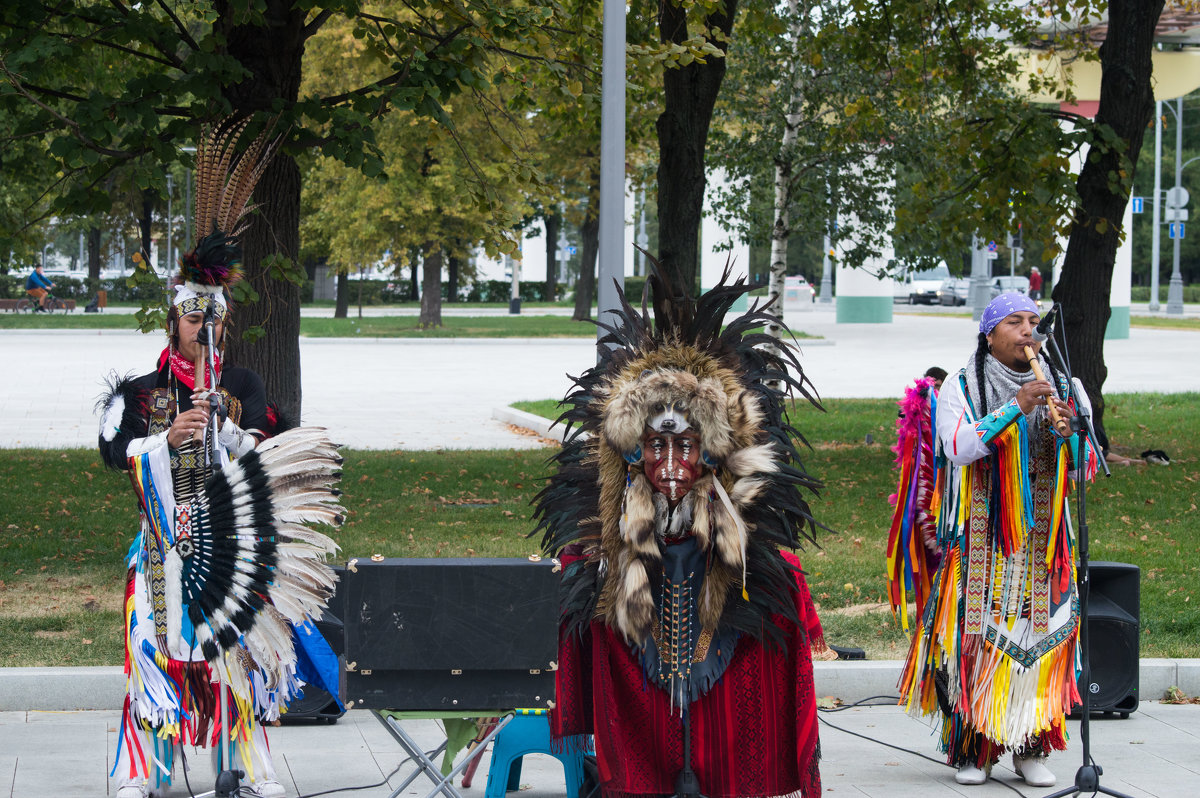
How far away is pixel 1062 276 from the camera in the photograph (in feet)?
Answer: 41.7

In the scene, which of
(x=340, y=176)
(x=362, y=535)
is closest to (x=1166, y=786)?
(x=362, y=535)

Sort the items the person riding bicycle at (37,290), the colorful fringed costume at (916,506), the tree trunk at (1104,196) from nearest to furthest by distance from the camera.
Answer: the colorful fringed costume at (916,506), the tree trunk at (1104,196), the person riding bicycle at (37,290)

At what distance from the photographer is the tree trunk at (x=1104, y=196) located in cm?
1242

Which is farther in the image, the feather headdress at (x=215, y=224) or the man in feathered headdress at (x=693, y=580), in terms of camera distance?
the feather headdress at (x=215, y=224)

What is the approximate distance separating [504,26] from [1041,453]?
495cm

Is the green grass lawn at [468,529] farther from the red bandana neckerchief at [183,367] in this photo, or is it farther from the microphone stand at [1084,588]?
the microphone stand at [1084,588]

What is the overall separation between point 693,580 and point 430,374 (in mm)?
19803

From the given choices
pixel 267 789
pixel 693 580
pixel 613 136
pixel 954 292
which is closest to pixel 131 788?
pixel 267 789

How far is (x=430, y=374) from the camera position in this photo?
23.5 metres

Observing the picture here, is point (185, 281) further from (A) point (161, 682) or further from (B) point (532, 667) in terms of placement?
(B) point (532, 667)

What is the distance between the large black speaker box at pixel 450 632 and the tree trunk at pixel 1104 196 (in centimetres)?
926

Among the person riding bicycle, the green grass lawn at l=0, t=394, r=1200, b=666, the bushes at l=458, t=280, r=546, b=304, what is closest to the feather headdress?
the green grass lawn at l=0, t=394, r=1200, b=666

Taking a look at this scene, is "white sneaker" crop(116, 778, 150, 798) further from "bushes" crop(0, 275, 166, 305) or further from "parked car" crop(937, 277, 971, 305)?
"parked car" crop(937, 277, 971, 305)

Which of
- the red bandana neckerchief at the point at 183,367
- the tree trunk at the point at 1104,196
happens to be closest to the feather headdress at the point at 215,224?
the red bandana neckerchief at the point at 183,367
